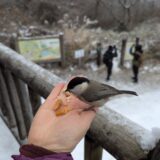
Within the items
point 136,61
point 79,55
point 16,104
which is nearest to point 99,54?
point 79,55

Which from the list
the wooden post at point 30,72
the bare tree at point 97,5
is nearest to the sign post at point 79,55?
the bare tree at point 97,5

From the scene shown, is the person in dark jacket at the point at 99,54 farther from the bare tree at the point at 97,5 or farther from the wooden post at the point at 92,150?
the wooden post at the point at 92,150

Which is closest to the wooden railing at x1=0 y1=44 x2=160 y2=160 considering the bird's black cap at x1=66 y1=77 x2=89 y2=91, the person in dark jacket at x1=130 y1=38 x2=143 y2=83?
the bird's black cap at x1=66 y1=77 x2=89 y2=91

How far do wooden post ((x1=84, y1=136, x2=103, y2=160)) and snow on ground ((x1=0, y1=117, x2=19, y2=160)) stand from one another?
0.65 meters

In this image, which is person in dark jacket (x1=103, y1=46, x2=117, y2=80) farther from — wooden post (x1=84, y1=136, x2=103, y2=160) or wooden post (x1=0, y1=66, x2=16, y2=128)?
wooden post (x1=84, y1=136, x2=103, y2=160)

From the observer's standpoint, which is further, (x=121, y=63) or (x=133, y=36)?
(x=133, y=36)

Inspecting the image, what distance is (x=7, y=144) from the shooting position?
6.65 ft

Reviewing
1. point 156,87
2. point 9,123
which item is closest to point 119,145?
point 9,123

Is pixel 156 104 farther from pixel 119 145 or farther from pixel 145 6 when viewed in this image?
pixel 119 145

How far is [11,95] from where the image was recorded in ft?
6.71

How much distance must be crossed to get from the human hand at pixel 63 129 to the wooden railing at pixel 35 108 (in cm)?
9

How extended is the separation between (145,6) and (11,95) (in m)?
12.3

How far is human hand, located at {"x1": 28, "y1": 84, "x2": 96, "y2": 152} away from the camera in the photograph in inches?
42.7

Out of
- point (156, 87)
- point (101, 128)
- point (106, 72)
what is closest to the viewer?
point (101, 128)
